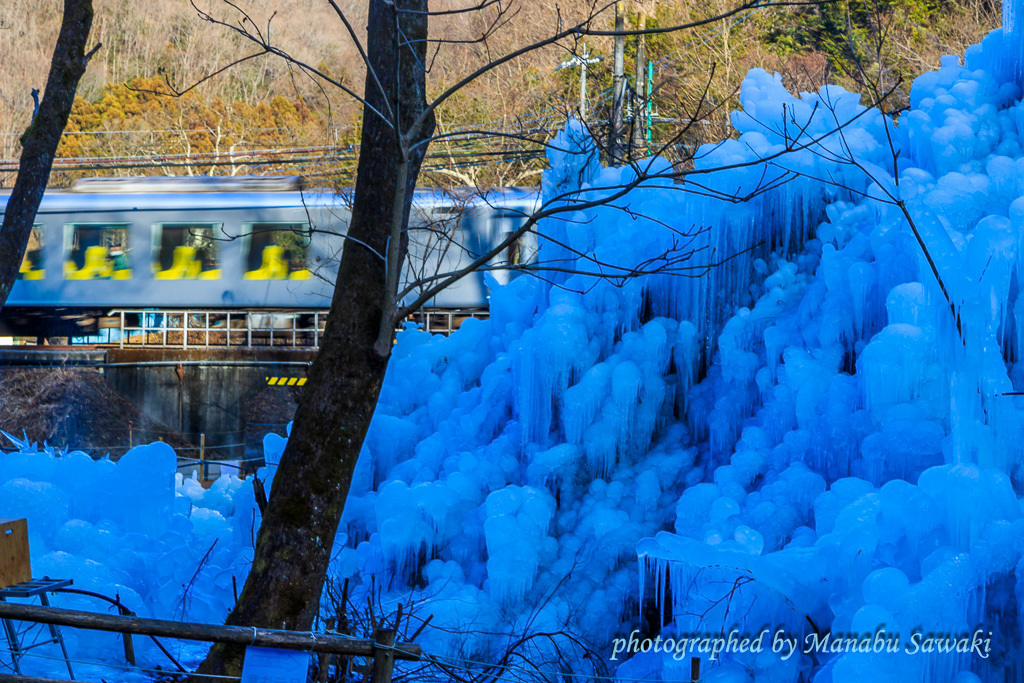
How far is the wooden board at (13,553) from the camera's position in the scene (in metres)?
4.83

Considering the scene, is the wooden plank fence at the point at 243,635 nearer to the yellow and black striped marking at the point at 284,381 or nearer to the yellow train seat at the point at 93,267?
the yellow and black striped marking at the point at 284,381

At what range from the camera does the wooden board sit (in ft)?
15.8

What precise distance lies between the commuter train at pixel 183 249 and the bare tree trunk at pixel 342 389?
42.5 ft

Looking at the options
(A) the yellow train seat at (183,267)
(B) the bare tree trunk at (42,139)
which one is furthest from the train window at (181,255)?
(B) the bare tree trunk at (42,139)

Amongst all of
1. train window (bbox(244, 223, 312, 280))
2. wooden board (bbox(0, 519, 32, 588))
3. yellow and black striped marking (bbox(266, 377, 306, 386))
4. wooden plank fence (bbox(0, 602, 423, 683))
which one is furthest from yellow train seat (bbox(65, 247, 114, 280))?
wooden plank fence (bbox(0, 602, 423, 683))

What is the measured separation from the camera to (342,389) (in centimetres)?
457

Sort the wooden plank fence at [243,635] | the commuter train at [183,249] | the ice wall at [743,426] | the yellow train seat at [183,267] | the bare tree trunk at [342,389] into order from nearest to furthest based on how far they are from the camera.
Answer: the wooden plank fence at [243,635] → the bare tree trunk at [342,389] → the ice wall at [743,426] → the commuter train at [183,249] → the yellow train seat at [183,267]

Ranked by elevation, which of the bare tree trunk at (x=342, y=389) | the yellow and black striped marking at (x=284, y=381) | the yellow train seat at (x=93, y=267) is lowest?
the yellow and black striped marking at (x=284, y=381)

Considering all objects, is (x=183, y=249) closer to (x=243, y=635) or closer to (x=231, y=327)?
(x=231, y=327)

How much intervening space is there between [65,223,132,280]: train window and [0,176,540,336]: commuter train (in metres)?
0.02

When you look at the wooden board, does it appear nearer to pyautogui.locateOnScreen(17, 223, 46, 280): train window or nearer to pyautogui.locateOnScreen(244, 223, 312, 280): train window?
pyautogui.locateOnScreen(244, 223, 312, 280): train window

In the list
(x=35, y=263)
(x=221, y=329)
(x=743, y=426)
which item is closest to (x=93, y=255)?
(x=35, y=263)

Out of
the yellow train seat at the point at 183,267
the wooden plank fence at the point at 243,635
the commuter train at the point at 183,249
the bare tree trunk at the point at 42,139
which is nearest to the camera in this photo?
the wooden plank fence at the point at 243,635

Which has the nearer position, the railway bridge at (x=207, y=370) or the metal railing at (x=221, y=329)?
the railway bridge at (x=207, y=370)
